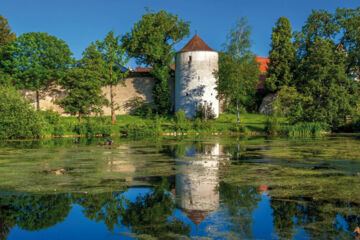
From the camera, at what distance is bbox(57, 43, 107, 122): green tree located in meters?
34.2

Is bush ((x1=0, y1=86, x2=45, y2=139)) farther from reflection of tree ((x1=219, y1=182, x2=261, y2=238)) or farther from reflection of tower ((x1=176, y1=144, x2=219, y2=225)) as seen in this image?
reflection of tree ((x1=219, y1=182, x2=261, y2=238))

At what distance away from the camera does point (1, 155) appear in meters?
14.8

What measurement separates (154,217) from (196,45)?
1280 inches

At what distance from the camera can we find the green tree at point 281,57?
38.7 meters

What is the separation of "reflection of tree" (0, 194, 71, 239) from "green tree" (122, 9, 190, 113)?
3112 cm

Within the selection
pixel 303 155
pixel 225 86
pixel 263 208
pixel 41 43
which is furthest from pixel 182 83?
pixel 263 208

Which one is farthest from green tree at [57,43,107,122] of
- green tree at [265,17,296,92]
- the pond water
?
the pond water

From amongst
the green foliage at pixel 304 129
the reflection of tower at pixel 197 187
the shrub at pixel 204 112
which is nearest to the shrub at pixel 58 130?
the shrub at pixel 204 112

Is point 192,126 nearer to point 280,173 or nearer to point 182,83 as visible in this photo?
point 182,83

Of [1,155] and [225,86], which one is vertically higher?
[225,86]

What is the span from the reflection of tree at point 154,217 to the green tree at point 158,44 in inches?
1234

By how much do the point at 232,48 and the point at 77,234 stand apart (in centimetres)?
2893

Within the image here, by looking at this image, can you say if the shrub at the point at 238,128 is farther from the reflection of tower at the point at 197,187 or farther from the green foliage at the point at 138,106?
the reflection of tower at the point at 197,187

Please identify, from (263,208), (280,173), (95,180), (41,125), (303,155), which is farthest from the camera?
(41,125)
